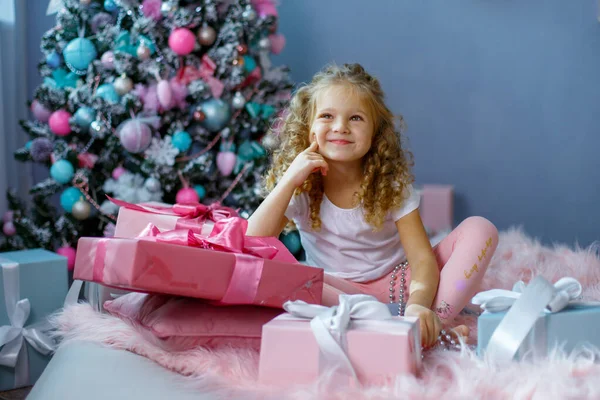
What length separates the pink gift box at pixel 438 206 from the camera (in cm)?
260

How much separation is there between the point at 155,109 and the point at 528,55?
4.89 feet

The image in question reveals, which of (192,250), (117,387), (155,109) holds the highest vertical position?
(155,109)

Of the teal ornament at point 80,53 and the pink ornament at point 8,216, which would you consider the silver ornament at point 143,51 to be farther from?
the pink ornament at point 8,216

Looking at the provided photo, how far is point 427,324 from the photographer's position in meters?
1.04

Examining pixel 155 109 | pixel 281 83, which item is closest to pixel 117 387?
pixel 155 109

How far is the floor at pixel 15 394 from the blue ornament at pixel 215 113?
928 mm

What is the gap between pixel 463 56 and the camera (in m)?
2.61

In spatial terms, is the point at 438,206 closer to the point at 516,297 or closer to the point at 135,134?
the point at 135,134

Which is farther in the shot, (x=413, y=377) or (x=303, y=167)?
(x=303, y=167)

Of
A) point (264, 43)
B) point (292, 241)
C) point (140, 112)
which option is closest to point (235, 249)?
point (292, 241)

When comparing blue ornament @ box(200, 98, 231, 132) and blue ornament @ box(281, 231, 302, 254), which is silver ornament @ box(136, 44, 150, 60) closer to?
blue ornament @ box(200, 98, 231, 132)

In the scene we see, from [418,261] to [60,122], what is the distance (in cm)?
121

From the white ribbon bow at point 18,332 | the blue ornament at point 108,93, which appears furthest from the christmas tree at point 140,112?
the white ribbon bow at point 18,332

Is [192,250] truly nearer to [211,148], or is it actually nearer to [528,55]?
[211,148]
